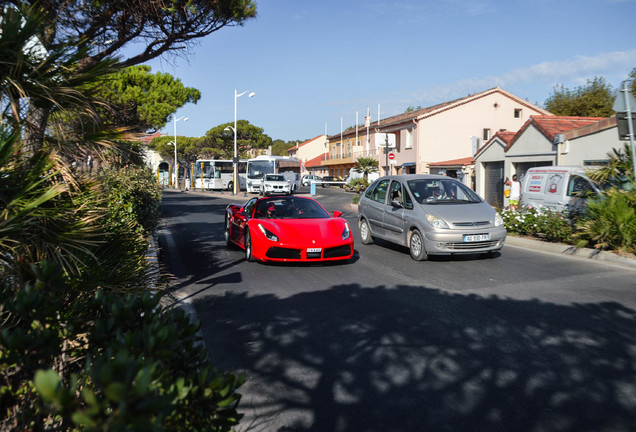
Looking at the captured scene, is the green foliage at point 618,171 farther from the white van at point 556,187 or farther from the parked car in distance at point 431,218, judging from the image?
the parked car in distance at point 431,218

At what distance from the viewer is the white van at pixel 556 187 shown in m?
13.5

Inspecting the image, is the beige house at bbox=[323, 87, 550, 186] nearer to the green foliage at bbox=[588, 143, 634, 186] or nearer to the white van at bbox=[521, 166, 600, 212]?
the white van at bbox=[521, 166, 600, 212]

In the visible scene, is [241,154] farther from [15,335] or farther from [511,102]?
[15,335]

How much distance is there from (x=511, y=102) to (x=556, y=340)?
4414 cm

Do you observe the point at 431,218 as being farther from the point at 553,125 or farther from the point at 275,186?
the point at 275,186

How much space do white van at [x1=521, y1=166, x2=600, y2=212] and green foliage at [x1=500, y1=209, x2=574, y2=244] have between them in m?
0.78

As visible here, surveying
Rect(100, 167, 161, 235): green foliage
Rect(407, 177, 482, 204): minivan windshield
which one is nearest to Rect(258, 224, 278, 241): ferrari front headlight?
Rect(100, 167, 161, 235): green foliage

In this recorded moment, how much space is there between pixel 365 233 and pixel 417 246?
8.53 ft

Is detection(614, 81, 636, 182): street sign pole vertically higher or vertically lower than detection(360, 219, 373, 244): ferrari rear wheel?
higher

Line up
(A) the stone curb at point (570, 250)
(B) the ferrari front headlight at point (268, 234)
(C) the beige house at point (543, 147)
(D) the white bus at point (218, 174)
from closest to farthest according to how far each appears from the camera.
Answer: (B) the ferrari front headlight at point (268, 234)
(A) the stone curb at point (570, 250)
(C) the beige house at point (543, 147)
(D) the white bus at point (218, 174)

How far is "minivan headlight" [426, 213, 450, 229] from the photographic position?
975cm

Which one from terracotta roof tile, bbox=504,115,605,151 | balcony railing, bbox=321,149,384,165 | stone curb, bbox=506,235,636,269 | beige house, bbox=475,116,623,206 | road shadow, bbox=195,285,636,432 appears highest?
balcony railing, bbox=321,149,384,165

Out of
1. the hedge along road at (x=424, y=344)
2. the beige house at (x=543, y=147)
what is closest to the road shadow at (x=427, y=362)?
the hedge along road at (x=424, y=344)

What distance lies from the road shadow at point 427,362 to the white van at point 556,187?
8.09 meters
